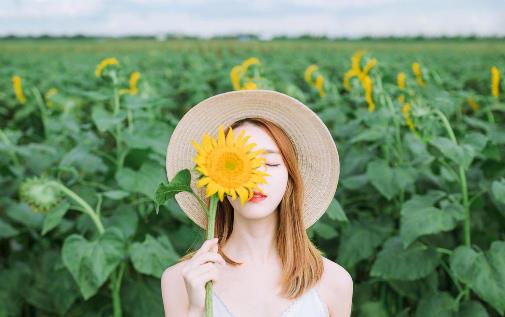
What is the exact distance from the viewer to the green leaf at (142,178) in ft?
8.01

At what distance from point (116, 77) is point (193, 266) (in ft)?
5.76

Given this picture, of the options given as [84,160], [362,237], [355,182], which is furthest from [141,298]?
[355,182]

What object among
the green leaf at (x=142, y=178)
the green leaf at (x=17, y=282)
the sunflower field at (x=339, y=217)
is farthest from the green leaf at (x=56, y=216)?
the green leaf at (x=17, y=282)

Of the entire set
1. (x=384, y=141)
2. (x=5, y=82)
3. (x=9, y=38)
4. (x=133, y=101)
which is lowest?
(x=9, y=38)

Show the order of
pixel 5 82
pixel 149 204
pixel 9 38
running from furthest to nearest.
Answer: pixel 9 38 < pixel 5 82 < pixel 149 204

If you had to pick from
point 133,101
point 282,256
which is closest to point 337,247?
point 133,101

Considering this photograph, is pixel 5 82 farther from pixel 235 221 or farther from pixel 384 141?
pixel 235 221

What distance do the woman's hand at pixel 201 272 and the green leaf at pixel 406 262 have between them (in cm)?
131

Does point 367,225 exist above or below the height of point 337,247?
above

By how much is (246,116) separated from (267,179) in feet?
0.59

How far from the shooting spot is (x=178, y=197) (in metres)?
1.57

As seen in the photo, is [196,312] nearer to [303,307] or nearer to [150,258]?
[303,307]

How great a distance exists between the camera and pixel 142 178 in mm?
2504

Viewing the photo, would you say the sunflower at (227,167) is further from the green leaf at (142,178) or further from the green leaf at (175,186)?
the green leaf at (142,178)
